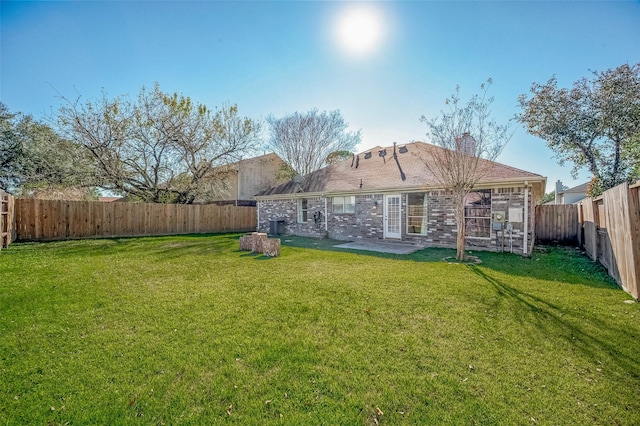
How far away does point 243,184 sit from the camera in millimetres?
21312

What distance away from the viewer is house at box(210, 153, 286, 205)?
63.1 ft

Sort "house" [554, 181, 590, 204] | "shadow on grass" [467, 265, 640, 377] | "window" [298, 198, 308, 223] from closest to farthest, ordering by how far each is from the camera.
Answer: "shadow on grass" [467, 265, 640, 377]
"window" [298, 198, 308, 223]
"house" [554, 181, 590, 204]

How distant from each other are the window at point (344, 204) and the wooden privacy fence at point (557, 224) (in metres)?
7.59

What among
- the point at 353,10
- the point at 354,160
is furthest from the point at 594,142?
the point at 353,10

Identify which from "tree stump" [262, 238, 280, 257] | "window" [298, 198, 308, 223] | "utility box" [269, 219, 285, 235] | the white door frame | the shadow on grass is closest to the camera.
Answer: the shadow on grass

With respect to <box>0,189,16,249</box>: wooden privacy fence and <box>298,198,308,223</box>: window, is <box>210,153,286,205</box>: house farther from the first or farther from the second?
<box>0,189,16,249</box>: wooden privacy fence

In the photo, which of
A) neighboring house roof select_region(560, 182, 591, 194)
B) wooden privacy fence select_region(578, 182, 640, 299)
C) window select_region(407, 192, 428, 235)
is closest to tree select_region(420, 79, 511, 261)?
window select_region(407, 192, 428, 235)

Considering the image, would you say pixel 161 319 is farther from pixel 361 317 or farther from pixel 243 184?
pixel 243 184

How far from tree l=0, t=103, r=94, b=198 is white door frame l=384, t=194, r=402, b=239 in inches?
591

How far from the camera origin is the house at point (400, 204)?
8.39 m

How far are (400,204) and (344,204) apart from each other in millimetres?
2674

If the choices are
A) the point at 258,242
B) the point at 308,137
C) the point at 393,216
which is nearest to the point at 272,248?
the point at 258,242

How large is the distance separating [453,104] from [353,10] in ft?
11.9

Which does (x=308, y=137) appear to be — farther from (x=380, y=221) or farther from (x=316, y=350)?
(x=316, y=350)
